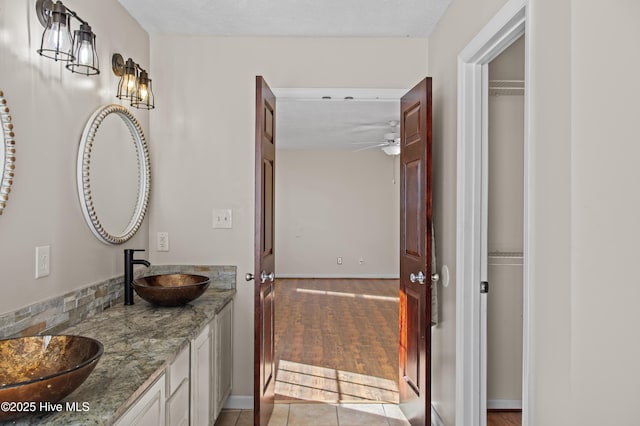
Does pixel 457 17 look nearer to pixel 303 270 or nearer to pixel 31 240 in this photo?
pixel 31 240

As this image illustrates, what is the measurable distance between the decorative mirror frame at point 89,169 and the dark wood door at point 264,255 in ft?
2.55

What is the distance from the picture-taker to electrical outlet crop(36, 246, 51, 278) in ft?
6.34

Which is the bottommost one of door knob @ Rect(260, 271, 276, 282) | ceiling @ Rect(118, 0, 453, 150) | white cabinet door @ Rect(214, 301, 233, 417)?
white cabinet door @ Rect(214, 301, 233, 417)

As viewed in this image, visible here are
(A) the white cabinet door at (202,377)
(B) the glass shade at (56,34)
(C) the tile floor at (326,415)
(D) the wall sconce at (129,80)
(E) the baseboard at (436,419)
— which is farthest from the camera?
(C) the tile floor at (326,415)

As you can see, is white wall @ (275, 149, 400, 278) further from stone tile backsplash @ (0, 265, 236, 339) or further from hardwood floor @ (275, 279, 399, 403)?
stone tile backsplash @ (0, 265, 236, 339)

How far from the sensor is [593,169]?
1389 mm

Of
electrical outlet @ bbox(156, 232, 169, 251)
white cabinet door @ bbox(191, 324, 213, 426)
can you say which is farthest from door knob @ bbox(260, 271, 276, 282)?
electrical outlet @ bbox(156, 232, 169, 251)

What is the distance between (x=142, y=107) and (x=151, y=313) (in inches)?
54.7

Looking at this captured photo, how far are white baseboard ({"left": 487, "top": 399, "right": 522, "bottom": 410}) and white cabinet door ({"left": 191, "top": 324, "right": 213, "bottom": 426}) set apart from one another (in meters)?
1.93

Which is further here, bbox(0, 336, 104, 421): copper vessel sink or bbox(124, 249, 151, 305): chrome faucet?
bbox(124, 249, 151, 305): chrome faucet

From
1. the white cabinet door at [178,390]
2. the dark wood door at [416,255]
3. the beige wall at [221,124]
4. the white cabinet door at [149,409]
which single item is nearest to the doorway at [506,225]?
the dark wood door at [416,255]

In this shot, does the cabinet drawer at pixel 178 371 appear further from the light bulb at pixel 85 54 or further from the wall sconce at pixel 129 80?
the wall sconce at pixel 129 80

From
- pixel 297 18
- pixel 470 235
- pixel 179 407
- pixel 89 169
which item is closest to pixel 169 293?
pixel 179 407

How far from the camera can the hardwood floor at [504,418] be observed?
3109 mm
